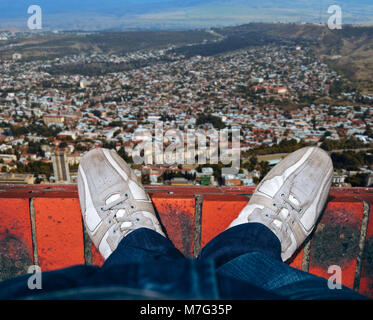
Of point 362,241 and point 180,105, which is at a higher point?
point 362,241

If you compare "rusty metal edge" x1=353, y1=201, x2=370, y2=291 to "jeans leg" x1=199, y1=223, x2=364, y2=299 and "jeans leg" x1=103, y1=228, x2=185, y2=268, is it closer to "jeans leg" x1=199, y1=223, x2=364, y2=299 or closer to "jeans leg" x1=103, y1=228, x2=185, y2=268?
"jeans leg" x1=199, y1=223, x2=364, y2=299

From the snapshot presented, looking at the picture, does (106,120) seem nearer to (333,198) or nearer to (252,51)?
(333,198)

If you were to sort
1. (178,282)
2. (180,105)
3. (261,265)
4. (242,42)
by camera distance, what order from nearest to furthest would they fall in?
(178,282) → (261,265) → (180,105) → (242,42)

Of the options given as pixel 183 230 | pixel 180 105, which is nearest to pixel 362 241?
pixel 183 230

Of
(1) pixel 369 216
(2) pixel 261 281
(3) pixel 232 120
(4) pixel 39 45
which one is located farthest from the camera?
(4) pixel 39 45

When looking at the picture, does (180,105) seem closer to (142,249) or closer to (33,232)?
(33,232)

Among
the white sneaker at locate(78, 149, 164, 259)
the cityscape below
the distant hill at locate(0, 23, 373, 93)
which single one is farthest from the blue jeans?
the distant hill at locate(0, 23, 373, 93)

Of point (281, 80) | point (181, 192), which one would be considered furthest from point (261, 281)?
point (281, 80)
